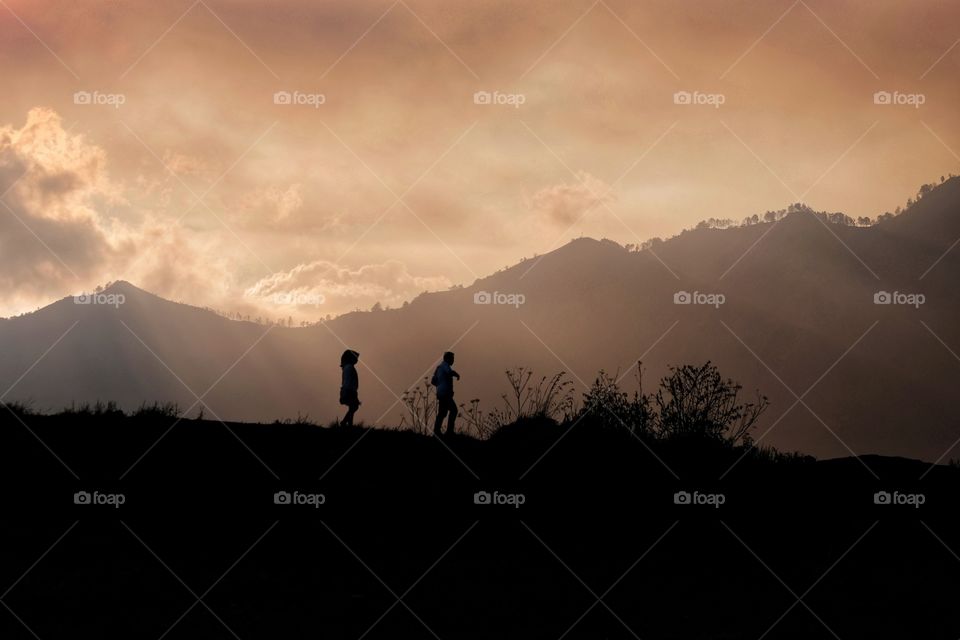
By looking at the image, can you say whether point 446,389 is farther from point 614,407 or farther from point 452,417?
point 614,407

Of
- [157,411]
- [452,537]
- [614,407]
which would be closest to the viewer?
[452,537]

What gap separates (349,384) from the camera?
20.2m

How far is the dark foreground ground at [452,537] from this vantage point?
10.6m

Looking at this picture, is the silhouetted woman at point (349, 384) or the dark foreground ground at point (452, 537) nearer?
the dark foreground ground at point (452, 537)

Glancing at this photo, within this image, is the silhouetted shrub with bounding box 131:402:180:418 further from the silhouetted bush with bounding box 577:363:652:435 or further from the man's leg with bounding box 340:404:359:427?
the silhouetted bush with bounding box 577:363:652:435

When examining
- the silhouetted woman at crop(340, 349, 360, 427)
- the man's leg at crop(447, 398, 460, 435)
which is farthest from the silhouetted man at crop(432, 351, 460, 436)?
the silhouetted woman at crop(340, 349, 360, 427)

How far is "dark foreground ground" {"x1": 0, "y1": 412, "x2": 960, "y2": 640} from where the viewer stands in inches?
417

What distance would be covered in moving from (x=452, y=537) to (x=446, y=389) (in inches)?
222

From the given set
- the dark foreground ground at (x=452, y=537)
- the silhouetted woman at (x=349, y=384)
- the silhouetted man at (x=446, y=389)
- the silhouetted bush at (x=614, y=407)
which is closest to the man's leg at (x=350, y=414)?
the silhouetted woman at (x=349, y=384)

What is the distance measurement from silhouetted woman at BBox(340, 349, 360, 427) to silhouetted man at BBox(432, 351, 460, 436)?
173 cm

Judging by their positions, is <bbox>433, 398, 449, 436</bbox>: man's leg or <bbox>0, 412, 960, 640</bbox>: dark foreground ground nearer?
<bbox>0, 412, 960, 640</bbox>: dark foreground ground

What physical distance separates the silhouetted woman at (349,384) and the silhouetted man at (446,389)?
1.73 metres

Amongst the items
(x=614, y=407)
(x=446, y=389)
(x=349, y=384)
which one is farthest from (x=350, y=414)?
(x=614, y=407)

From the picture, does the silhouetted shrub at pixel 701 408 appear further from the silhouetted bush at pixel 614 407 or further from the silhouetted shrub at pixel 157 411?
the silhouetted shrub at pixel 157 411
